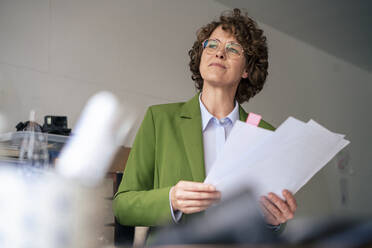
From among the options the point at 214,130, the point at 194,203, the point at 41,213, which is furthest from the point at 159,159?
the point at 41,213

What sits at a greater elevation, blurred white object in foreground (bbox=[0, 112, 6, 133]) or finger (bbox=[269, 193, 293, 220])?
blurred white object in foreground (bbox=[0, 112, 6, 133])

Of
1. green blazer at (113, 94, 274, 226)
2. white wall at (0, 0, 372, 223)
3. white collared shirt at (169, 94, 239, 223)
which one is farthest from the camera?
white wall at (0, 0, 372, 223)

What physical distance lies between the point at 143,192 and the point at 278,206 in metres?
0.37

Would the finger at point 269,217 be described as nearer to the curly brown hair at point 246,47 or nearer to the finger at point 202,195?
the finger at point 202,195

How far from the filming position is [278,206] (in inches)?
42.3

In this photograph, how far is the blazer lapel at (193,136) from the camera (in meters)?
1.33

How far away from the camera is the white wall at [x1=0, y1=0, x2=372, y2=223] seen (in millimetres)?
2828

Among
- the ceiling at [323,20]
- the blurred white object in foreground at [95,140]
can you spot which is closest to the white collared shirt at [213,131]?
the blurred white object in foreground at [95,140]

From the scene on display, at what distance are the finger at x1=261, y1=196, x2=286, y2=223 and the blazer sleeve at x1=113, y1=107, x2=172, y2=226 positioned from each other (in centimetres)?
25

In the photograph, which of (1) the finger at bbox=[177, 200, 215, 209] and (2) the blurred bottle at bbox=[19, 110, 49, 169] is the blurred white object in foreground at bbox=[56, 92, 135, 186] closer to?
(2) the blurred bottle at bbox=[19, 110, 49, 169]

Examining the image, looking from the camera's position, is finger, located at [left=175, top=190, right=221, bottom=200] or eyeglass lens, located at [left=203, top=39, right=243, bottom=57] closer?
finger, located at [left=175, top=190, right=221, bottom=200]

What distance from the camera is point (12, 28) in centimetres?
281

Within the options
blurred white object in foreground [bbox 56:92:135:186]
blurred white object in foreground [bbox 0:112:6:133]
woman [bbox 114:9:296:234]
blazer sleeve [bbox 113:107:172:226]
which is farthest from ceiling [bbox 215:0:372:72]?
blazer sleeve [bbox 113:107:172:226]

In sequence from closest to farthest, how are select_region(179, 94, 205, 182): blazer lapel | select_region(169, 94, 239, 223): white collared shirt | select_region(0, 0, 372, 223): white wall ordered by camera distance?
select_region(179, 94, 205, 182): blazer lapel, select_region(169, 94, 239, 223): white collared shirt, select_region(0, 0, 372, 223): white wall
